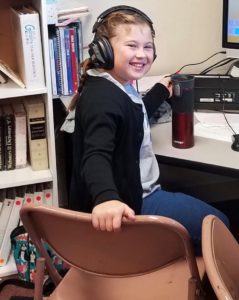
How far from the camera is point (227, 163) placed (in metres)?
1.47

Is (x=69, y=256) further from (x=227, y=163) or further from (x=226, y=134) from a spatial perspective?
(x=226, y=134)

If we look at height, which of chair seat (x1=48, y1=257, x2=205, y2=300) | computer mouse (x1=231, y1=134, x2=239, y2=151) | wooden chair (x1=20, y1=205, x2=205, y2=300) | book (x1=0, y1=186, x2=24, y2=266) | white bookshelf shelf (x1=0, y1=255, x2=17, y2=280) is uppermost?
computer mouse (x1=231, y1=134, x2=239, y2=151)

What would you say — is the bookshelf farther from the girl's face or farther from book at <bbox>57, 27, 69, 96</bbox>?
the girl's face

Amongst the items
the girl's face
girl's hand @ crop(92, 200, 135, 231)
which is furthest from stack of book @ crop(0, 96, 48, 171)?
girl's hand @ crop(92, 200, 135, 231)

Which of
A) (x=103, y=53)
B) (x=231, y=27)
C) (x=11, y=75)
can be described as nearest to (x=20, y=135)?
(x=11, y=75)

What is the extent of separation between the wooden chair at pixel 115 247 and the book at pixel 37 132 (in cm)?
73

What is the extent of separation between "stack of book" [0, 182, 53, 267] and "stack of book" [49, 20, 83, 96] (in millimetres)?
415

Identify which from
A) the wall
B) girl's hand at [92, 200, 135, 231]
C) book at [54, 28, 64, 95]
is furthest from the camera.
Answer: the wall

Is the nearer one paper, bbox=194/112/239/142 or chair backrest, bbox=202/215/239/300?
chair backrest, bbox=202/215/239/300

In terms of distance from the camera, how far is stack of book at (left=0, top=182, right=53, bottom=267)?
6.43 ft

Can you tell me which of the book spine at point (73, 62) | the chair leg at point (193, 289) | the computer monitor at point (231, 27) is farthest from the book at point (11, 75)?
the chair leg at point (193, 289)

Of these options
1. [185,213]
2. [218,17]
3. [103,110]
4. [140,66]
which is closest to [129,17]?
[140,66]

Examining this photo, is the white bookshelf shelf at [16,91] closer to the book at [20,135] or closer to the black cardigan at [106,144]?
the book at [20,135]

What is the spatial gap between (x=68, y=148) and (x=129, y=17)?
792 mm
